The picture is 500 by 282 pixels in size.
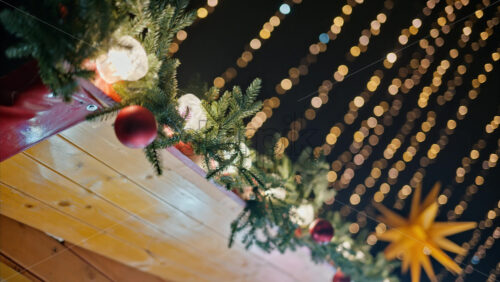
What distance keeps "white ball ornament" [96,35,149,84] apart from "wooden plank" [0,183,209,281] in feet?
1.81

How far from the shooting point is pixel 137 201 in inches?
43.6

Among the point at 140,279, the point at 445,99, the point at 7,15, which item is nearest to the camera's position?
the point at 7,15

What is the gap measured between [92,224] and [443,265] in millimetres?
2879

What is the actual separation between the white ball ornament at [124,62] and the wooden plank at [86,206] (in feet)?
1.26

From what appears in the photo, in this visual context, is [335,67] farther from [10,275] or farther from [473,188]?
[10,275]

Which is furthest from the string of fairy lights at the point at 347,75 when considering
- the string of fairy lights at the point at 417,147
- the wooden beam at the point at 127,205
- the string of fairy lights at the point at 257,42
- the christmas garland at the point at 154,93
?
the wooden beam at the point at 127,205

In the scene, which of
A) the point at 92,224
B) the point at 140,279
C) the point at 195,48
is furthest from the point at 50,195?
the point at 195,48

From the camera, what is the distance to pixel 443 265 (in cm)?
270

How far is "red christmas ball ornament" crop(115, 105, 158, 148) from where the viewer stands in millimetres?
654

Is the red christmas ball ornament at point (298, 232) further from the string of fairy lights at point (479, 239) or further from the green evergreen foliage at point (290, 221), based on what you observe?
the string of fairy lights at point (479, 239)

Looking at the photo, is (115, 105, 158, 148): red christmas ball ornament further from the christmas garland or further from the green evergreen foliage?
the green evergreen foliage

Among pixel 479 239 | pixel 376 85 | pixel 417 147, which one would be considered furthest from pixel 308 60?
pixel 479 239

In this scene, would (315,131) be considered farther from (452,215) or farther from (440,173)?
(452,215)

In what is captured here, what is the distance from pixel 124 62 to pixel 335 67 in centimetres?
164
